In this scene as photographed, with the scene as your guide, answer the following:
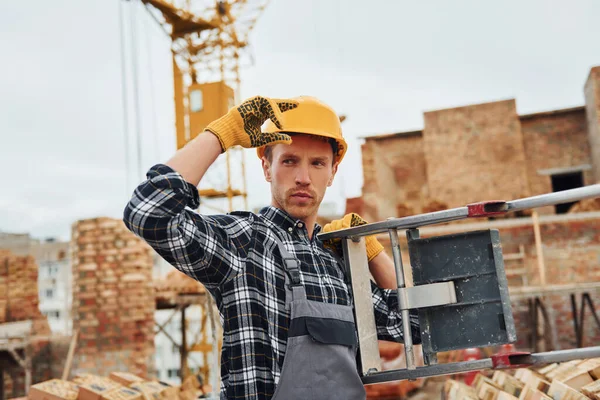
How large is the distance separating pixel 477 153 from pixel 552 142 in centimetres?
219

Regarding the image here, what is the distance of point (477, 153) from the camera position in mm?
18156

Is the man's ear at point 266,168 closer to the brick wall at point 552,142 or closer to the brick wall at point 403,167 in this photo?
the brick wall at point 403,167

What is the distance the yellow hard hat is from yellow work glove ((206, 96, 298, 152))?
0.09m

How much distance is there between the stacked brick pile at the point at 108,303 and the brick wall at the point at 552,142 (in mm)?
12107

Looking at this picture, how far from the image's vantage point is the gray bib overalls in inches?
77.1

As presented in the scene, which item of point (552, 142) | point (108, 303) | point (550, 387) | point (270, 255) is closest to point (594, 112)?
point (552, 142)

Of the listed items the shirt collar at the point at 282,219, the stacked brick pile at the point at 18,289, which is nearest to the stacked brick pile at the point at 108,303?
the stacked brick pile at the point at 18,289

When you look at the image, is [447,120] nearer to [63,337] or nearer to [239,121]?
[63,337]

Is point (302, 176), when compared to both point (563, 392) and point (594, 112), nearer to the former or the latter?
point (563, 392)

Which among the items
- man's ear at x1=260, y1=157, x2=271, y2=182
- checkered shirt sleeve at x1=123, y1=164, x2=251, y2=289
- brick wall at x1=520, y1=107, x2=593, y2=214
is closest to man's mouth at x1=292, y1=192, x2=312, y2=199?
man's ear at x1=260, y1=157, x2=271, y2=182

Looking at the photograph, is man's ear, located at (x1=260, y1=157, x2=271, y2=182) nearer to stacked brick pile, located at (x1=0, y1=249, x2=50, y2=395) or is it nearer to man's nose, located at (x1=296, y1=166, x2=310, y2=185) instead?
man's nose, located at (x1=296, y1=166, x2=310, y2=185)

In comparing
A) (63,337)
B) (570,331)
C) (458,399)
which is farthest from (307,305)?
(570,331)

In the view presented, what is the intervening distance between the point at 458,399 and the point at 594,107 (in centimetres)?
1503

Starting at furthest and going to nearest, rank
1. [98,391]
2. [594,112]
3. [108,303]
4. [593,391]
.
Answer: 1. [594,112]
2. [108,303]
3. [98,391]
4. [593,391]
